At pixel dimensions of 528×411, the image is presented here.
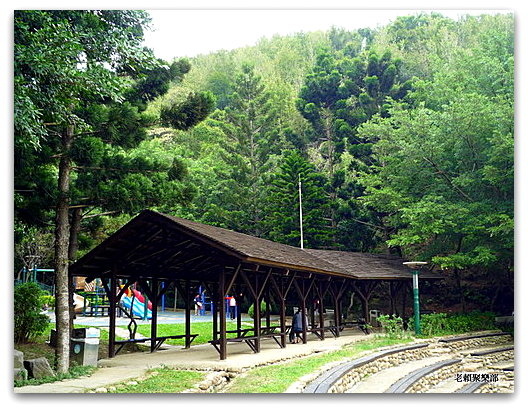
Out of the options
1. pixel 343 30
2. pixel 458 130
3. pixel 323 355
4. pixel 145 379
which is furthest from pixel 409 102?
pixel 145 379

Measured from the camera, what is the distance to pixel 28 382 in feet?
22.1

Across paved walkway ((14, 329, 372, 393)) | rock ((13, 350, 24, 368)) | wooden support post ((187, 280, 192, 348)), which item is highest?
wooden support post ((187, 280, 192, 348))

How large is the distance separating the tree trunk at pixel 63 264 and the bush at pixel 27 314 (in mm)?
2015

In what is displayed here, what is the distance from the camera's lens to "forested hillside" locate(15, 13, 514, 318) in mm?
9094

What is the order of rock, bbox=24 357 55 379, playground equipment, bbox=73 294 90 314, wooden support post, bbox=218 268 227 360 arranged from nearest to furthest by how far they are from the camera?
rock, bbox=24 357 55 379
wooden support post, bbox=218 268 227 360
playground equipment, bbox=73 294 90 314

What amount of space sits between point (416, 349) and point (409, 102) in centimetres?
1105

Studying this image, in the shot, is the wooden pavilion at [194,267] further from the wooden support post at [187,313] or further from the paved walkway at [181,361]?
the paved walkway at [181,361]

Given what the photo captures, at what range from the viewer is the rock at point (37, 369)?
7.32 m

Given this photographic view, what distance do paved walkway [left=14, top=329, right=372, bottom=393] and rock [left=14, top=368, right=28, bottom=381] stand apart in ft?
1.08

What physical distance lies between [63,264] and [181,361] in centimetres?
236

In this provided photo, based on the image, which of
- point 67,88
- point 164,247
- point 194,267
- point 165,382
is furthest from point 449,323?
point 67,88

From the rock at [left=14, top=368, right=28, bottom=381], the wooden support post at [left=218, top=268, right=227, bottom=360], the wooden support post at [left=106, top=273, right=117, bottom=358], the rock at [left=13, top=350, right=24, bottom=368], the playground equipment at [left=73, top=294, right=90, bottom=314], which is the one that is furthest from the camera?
the playground equipment at [left=73, top=294, right=90, bottom=314]

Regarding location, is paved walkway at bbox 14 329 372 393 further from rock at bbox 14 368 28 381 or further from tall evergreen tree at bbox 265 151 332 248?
tall evergreen tree at bbox 265 151 332 248

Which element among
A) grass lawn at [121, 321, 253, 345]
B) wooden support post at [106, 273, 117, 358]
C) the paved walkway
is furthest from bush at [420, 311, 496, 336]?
wooden support post at [106, 273, 117, 358]
